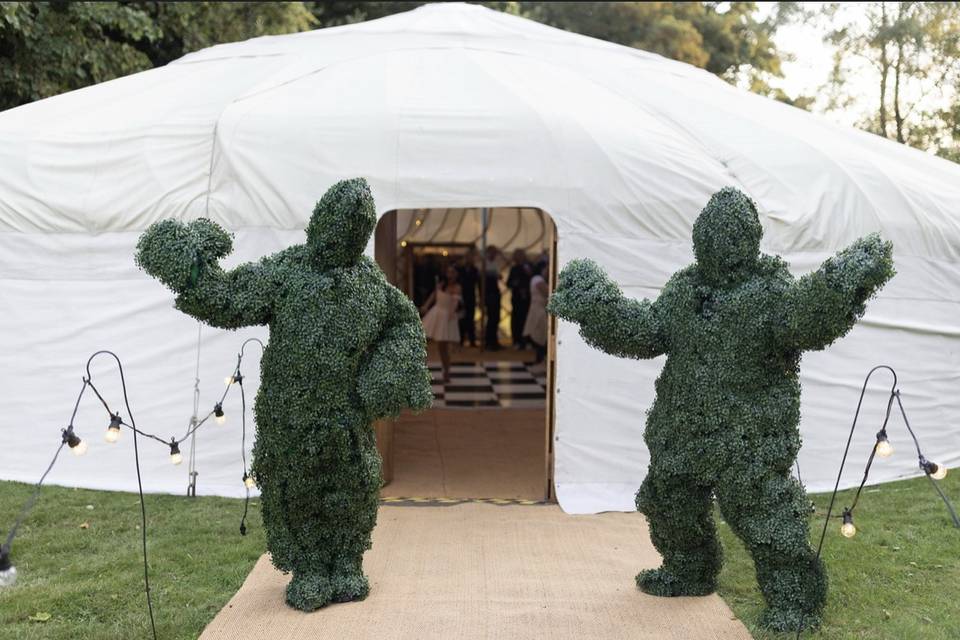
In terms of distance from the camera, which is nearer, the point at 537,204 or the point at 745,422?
the point at 745,422

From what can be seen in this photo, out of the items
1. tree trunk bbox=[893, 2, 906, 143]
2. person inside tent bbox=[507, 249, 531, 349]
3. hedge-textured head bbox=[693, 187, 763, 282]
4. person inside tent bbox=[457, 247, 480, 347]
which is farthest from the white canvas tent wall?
tree trunk bbox=[893, 2, 906, 143]

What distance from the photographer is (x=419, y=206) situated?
611cm

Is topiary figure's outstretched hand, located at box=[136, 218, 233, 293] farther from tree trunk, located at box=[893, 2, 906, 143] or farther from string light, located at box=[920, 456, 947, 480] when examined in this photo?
tree trunk, located at box=[893, 2, 906, 143]

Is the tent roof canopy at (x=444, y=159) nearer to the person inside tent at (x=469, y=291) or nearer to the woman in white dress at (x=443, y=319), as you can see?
the woman in white dress at (x=443, y=319)

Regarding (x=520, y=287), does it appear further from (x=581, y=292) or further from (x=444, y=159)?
(x=581, y=292)

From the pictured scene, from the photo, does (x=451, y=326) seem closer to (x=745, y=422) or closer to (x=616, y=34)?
(x=745, y=422)

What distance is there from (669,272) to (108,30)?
→ 7.92 metres

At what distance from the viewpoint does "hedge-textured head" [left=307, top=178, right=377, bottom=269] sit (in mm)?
4113

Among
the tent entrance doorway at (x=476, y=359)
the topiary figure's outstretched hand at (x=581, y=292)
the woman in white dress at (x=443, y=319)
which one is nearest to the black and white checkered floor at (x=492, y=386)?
the tent entrance doorway at (x=476, y=359)

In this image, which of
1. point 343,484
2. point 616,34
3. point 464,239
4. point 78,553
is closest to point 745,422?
point 343,484

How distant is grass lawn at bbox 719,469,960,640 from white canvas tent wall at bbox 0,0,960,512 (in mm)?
635

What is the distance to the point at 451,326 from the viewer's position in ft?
37.2

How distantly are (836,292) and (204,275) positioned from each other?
2.69m

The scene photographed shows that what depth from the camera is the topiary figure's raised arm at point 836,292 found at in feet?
11.9
